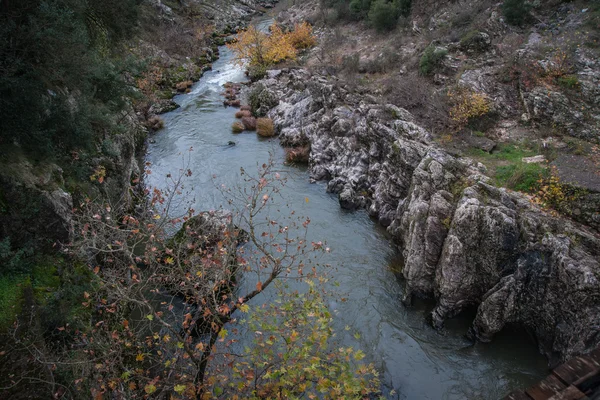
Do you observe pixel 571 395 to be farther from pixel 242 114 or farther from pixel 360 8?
pixel 360 8

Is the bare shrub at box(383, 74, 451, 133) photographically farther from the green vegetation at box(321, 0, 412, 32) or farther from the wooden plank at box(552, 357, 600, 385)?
the wooden plank at box(552, 357, 600, 385)

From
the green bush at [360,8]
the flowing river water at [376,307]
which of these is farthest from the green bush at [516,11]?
the flowing river water at [376,307]

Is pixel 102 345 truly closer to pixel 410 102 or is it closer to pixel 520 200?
pixel 520 200

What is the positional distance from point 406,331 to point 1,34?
1977cm

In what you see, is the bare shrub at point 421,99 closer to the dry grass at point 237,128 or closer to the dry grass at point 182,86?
the dry grass at point 237,128

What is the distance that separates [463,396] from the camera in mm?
13812

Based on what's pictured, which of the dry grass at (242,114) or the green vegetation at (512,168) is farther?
the dry grass at (242,114)

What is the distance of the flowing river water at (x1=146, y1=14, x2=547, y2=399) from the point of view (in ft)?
47.2

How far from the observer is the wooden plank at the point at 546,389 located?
559 centimetres

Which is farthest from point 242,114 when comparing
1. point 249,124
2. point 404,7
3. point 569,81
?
point 569,81

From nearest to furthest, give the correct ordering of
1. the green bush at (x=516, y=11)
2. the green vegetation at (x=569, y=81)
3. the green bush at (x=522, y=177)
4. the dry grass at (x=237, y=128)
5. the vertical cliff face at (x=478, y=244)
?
the vertical cliff face at (x=478, y=244)
the green bush at (x=522, y=177)
the green vegetation at (x=569, y=81)
the green bush at (x=516, y=11)
the dry grass at (x=237, y=128)

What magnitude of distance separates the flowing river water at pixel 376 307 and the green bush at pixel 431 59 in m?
12.4

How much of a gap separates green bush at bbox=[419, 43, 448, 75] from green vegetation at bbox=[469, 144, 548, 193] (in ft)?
34.0

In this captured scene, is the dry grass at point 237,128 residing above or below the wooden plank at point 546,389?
below
